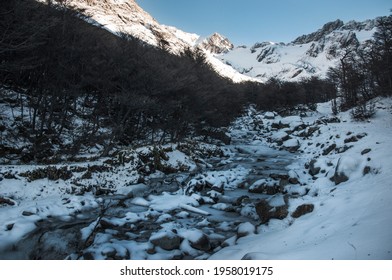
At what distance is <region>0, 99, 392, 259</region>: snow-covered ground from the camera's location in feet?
19.2

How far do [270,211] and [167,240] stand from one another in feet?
12.2

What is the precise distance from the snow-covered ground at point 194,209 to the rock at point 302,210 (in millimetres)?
29

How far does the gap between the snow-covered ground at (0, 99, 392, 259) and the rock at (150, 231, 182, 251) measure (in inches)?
1.1

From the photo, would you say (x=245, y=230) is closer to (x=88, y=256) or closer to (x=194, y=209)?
(x=194, y=209)

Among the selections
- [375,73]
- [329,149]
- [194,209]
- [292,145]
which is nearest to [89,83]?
[194,209]

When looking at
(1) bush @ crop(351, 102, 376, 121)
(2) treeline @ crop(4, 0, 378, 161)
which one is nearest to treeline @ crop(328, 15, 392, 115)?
(1) bush @ crop(351, 102, 376, 121)

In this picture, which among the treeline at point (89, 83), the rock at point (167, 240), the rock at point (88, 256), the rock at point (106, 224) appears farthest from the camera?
the treeline at point (89, 83)

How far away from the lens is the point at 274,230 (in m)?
7.66

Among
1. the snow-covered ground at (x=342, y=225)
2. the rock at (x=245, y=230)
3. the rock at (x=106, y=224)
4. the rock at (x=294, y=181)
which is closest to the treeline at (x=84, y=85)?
the rock at (x=106, y=224)

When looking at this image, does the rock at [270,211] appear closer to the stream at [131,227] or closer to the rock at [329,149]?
the stream at [131,227]

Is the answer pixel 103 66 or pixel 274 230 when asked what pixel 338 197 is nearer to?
pixel 274 230

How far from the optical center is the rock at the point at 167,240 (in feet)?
23.3

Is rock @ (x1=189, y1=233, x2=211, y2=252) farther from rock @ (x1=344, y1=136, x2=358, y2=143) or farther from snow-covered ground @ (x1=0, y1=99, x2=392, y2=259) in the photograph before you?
rock @ (x1=344, y1=136, x2=358, y2=143)

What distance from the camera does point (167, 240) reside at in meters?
7.16
